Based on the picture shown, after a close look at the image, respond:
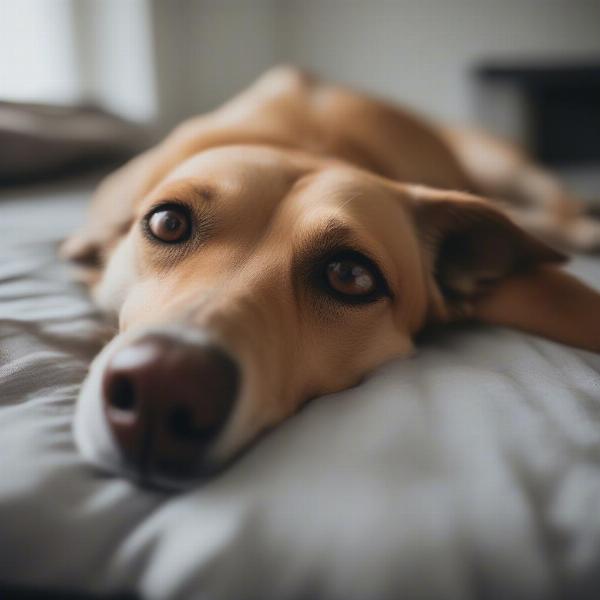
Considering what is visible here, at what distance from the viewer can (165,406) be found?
2.27 feet

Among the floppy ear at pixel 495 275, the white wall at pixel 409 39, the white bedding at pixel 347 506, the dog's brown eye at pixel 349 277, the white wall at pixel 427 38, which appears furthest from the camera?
the white wall at pixel 427 38

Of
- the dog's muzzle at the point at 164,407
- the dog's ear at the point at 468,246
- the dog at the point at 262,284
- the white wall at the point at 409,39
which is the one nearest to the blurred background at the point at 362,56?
the white wall at the point at 409,39

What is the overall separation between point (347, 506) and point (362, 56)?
6423 mm

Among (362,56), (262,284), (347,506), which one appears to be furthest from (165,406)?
(362,56)

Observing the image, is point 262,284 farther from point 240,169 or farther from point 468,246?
point 468,246

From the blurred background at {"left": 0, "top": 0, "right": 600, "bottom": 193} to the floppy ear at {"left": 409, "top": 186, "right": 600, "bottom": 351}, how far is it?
328 cm

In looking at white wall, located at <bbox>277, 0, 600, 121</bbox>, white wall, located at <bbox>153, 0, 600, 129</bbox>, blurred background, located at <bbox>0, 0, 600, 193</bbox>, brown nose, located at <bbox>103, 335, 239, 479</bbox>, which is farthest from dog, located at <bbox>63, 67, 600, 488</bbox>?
white wall, located at <bbox>277, 0, 600, 121</bbox>

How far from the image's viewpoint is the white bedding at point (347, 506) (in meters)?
0.59

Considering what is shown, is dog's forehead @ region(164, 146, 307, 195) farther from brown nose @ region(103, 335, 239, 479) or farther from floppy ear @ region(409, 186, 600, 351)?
brown nose @ region(103, 335, 239, 479)

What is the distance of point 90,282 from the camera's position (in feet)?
4.73

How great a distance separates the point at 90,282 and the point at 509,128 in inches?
213

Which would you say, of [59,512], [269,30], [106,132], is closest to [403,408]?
[59,512]

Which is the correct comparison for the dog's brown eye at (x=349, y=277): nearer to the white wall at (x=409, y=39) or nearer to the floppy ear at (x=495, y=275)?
the floppy ear at (x=495, y=275)

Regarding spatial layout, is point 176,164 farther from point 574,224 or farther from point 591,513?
point 574,224
